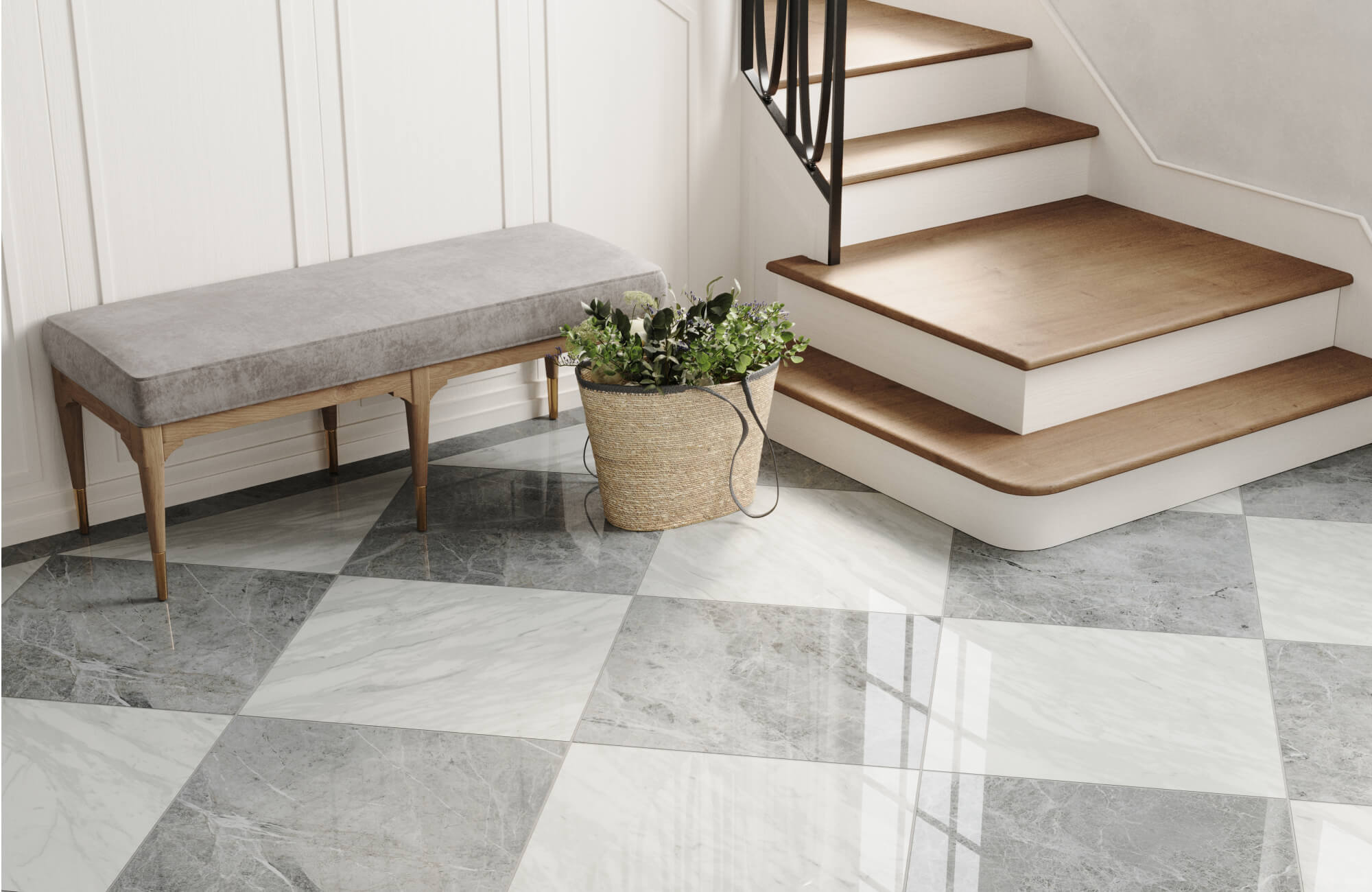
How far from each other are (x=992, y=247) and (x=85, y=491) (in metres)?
2.30

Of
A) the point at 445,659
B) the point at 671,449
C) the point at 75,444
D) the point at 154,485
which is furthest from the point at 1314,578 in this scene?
the point at 75,444

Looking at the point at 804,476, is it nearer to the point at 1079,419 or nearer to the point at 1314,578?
the point at 1079,419

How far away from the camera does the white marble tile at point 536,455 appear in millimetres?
3246

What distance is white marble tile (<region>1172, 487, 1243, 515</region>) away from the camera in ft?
9.79

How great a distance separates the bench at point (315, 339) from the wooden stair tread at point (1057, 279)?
63 cm

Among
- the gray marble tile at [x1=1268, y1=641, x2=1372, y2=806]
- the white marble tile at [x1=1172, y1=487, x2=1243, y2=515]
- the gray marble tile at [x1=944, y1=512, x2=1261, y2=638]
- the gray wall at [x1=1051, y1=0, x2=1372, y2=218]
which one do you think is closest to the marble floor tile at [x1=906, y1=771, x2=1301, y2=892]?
the gray marble tile at [x1=1268, y1=641, x2=1372, y2=806]

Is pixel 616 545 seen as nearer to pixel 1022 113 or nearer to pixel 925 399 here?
pixel 925 399

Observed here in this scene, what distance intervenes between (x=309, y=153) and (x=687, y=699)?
1546mm

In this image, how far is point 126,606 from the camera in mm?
2615

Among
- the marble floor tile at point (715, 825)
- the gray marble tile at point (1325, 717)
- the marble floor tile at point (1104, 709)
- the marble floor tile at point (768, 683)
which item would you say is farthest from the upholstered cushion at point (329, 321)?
the gray marble tile at point (1325, 717)

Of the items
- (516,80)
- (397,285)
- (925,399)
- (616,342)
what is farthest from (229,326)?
(925,399)

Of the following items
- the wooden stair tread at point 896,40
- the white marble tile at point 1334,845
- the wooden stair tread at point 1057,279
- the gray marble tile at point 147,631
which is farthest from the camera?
the wooden stair tread at point 896,40

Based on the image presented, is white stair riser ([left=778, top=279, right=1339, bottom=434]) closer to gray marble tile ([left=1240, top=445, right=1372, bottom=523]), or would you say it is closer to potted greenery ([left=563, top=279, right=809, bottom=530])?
gray marble tile ([left=1240, top=445, right=1372, bottom=523])

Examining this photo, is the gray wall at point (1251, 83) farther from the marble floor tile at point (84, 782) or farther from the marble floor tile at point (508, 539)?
the marble floor tile at point (84, 782)
